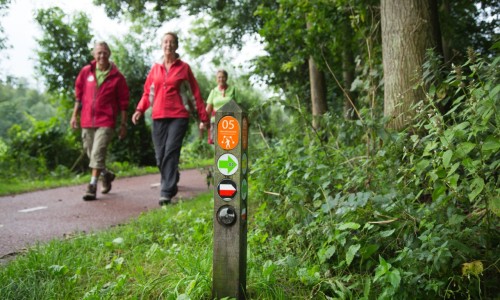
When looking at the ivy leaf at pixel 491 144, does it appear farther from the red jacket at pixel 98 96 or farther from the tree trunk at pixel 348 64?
the red jacket at pixel 98 96

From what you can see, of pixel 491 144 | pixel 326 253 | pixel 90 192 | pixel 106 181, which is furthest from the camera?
pixel 106 181

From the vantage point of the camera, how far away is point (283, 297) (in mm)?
2473

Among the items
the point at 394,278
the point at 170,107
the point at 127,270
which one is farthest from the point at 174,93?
the point at 394,278

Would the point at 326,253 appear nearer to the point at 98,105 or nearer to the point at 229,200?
the point at 229,200

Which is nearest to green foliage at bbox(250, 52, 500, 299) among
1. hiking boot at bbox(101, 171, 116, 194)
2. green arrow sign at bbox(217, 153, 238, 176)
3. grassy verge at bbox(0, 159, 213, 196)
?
green arrow sign at bbox(217, 153, 238, 176)

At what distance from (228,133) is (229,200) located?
366 millimetres

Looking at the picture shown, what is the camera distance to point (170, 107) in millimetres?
5789

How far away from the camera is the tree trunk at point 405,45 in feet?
13.2

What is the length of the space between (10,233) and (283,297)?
3.19 meters

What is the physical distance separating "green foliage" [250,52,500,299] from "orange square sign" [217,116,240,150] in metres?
0.80

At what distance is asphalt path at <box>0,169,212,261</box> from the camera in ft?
14.1

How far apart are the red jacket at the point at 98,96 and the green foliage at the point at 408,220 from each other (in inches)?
145

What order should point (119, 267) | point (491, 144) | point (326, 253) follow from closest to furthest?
point (491, 144), point (326, 253), point (119, 267)

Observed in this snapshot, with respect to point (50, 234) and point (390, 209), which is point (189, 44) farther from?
point (390, 209)
